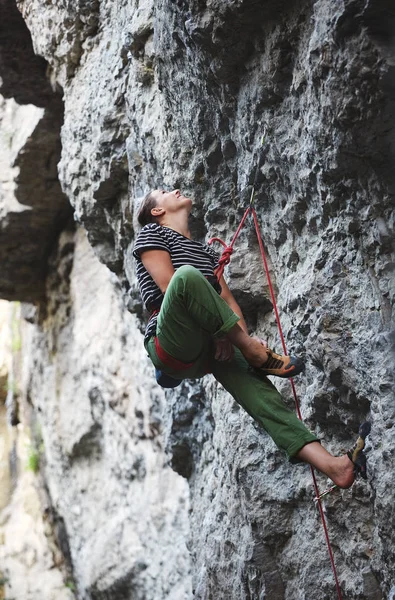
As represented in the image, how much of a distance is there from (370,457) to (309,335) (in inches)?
25.8

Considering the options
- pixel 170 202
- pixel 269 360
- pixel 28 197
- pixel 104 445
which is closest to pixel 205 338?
pixel 269 360

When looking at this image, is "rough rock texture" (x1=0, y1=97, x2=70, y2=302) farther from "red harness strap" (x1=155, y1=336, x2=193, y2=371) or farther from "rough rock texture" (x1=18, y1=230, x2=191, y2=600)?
"red harness strap" (x1=155, y1=336, x2=193, y2=371)

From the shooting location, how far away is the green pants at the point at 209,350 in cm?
325

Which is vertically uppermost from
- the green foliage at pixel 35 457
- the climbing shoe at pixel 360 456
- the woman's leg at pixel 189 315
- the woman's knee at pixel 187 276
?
the green foliage at pixel 35 457

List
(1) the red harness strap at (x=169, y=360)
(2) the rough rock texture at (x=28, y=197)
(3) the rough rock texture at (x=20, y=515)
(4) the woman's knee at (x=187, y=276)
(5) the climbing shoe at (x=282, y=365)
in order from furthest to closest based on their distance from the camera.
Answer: (3) the rough rock texture at (x=20, y=515)
(2) the rough rock texture at (x=28, y=197)
(1) the red harness strap at (x=169, y=360)
(5) the climbing shoe at (x=282, y=365)
(4) the woman's knee at (x=187, y=276)

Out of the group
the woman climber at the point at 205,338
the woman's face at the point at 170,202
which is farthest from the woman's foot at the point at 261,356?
the woman's face at the point at 170,202

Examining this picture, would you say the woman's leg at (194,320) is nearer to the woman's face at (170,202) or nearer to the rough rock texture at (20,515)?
the woman's face at (170,202)

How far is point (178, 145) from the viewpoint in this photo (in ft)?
15.2

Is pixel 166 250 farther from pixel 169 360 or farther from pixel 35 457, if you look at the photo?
pixel 35 457

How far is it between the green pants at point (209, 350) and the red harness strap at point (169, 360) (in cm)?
2

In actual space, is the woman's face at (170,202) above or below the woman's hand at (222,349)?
above

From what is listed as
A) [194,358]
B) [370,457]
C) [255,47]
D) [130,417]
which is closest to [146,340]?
[194,358]

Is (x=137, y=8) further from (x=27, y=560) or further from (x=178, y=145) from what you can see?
(x=27, y=560)

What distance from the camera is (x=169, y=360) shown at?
3.48m
